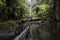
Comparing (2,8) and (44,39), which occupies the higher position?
(2,8)

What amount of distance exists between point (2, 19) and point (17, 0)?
205 inches

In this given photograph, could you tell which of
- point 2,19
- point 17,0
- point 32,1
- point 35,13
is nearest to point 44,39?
point 2,19

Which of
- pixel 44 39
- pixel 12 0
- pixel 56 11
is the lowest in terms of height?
pixel 44 39

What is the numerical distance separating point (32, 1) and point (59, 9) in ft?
56.6

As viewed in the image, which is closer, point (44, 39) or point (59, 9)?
point (44, 39)

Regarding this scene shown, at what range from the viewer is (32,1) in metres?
36.1

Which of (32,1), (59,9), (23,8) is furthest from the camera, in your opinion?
(32,1)

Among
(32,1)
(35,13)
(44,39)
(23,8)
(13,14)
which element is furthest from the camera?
(32,1)

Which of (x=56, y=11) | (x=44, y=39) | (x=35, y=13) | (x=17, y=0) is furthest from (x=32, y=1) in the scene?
(x=44, y=39)

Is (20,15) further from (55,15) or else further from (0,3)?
(55,15)

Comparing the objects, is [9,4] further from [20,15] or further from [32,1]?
[32,1]

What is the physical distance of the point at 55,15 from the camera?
1966 cm

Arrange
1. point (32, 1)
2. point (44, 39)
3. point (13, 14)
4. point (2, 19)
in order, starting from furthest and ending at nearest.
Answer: point (32, 1) < point (13, 14) < point (2, 19) < point (44, 39)

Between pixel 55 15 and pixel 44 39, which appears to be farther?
pixel 55 15
